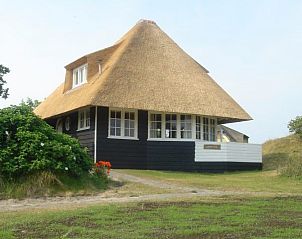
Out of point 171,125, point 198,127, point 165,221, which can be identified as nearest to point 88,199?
point 165,221

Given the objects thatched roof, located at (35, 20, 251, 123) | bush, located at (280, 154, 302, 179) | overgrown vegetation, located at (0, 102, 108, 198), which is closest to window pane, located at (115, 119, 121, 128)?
thatched roof, located at (35, 20, 251, 123)

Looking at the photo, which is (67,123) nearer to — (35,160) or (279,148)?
(35,160)

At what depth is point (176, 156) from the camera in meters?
24.7

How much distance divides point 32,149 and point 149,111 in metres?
10.1

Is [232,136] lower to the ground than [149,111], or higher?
lower

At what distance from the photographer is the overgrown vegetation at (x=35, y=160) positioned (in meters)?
14.7

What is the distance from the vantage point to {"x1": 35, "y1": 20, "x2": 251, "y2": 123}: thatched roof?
23.4 m

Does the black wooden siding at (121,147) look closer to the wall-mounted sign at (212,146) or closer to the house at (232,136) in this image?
the wall-mounted sign at (212,146)

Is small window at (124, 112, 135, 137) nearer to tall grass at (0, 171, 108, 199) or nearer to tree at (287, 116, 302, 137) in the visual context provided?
tall grass at (0, 171, 108, 199)

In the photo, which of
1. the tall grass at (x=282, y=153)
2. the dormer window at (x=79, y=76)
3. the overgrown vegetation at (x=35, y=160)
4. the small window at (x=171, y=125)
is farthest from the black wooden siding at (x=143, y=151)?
the overgrown vegetation at (x=35, y=160)

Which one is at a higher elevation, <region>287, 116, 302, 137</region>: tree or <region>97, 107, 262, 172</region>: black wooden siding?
<region>287, 116, 302, 137</region>: tree

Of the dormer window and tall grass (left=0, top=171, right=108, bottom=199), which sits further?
the dormer window

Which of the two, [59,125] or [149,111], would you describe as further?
[59,125]

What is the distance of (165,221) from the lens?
9.19 meters
